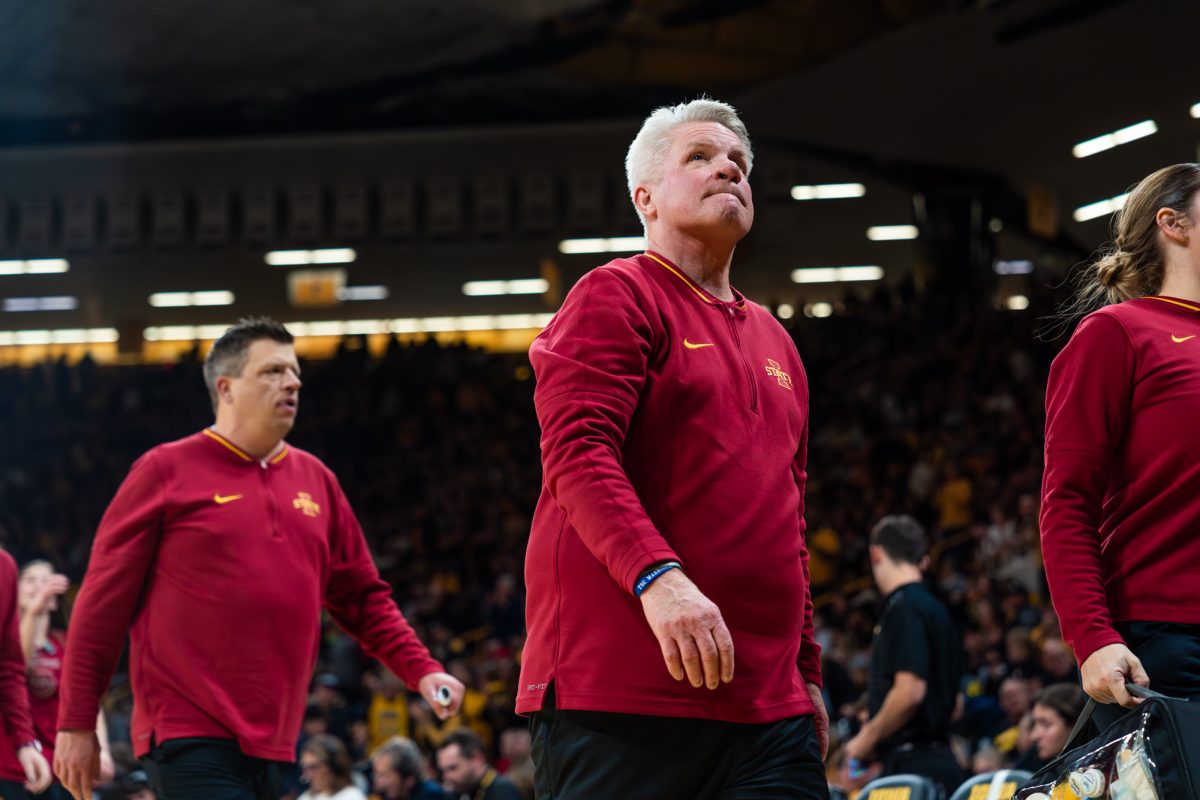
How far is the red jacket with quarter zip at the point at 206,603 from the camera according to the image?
420 centimetres

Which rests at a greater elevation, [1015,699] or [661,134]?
[661,134]

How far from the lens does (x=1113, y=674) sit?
281 cm

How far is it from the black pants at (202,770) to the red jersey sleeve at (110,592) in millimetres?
228

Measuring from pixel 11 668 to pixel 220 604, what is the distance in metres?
1.41

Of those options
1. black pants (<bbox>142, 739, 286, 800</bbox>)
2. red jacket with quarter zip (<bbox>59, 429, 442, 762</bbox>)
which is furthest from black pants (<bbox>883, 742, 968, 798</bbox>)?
black pants (<bbox>142, 739, 286, 800</bbox>)

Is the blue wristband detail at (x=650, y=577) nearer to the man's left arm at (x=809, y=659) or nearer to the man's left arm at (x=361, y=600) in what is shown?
the man's left arm at (x=809, y=659)

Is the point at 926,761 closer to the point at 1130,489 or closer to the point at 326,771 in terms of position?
the point at 1130,489

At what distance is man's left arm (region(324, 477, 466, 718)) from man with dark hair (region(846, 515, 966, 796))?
6.45 feet

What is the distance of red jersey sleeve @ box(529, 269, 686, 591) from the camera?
8.39 ft

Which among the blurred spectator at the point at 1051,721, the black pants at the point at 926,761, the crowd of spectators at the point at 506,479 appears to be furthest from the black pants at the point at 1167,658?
the crowd of spectators at the point at 506,479

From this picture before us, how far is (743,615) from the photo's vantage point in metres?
2.74

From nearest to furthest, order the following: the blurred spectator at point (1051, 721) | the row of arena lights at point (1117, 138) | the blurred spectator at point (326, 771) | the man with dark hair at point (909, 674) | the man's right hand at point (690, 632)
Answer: the man's right hand at point (690, 632) < the man with dark hair at point (909, 674) < the blurred spectator at point (1051, 721) < the blurred spectator at point (326, 771) < the row of arena lights at point (1117, 138)

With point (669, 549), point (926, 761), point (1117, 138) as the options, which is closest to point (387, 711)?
point (926, 761)

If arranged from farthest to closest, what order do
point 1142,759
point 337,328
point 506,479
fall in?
point 337,328
point 506,479
point 1142,759
